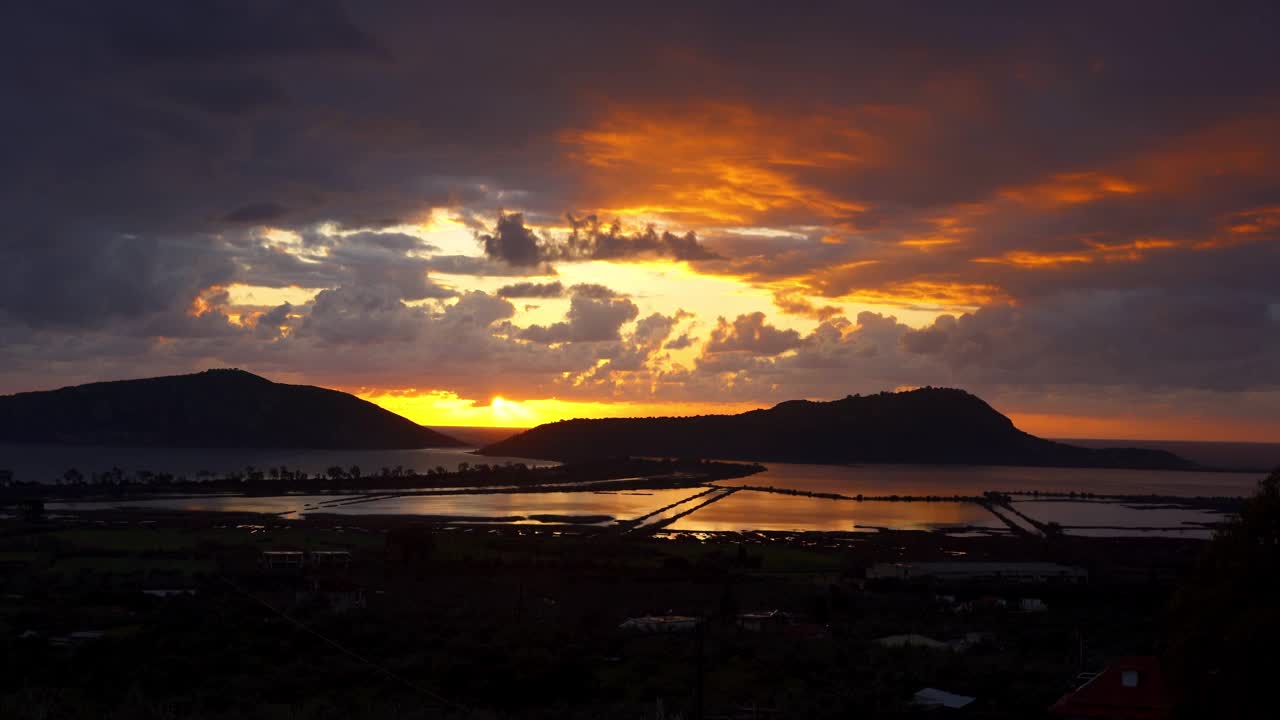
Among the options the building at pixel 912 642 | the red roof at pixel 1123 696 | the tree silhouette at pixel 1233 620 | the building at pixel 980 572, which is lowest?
the building at pixel 980 572

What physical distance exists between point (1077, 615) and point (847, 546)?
24.4m

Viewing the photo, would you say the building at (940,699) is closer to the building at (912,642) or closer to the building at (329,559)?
the building at (912,642)

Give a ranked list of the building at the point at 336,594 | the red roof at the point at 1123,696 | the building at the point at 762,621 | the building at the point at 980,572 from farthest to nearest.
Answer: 1. the building at the point at 980,572
2. the building at the point at 336,594
3. the building at the point at 762,621
4. the red roof at the point at 1123,696

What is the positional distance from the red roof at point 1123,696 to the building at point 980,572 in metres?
26.6

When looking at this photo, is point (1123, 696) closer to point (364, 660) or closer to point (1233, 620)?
point (1233, 620)

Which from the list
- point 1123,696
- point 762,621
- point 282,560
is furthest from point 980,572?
point 1123,696

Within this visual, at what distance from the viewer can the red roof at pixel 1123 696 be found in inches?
608

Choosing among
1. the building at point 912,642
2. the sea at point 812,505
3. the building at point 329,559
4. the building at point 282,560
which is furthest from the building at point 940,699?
the sea at point 812,505

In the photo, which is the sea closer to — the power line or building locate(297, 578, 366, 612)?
building locate(297, 578, 366, 612)

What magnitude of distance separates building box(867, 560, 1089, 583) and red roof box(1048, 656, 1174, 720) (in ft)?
87.2

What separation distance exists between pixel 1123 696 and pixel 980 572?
32.3 m

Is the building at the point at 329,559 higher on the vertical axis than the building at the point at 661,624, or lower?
higher

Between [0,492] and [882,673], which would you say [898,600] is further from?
[0,492]

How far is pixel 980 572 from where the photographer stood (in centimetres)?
4697
